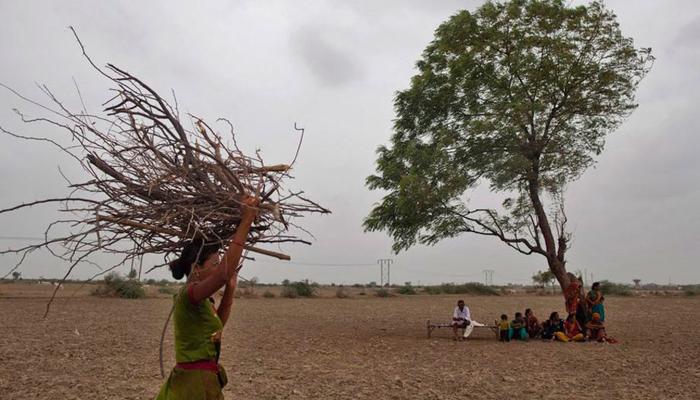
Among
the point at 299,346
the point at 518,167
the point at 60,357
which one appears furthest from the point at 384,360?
the point at 518,167

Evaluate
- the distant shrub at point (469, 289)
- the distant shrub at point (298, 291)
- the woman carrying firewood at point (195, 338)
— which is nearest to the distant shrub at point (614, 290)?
the distant shrub at point (469, 289)

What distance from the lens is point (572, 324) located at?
52.6ft

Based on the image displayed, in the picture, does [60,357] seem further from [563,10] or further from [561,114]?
[563,10]

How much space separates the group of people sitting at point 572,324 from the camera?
15.7 metres

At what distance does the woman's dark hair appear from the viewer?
346 cm

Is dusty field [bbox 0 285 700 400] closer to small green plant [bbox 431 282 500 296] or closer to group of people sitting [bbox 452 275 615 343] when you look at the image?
group of people sitting [bbox 452 275 615 343]

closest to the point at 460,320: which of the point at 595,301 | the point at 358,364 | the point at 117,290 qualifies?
the point at 595,301

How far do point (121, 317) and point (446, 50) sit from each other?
1580cm

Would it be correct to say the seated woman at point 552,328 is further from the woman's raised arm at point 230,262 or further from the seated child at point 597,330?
the woman's raised arm at point 230,262

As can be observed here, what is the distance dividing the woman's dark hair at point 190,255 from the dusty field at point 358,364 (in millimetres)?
5445

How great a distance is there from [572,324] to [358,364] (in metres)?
7.61

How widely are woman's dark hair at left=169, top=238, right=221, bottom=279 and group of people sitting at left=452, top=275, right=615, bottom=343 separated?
14006 mm

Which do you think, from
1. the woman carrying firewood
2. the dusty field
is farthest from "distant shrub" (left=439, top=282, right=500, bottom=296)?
the woman carrying firewood

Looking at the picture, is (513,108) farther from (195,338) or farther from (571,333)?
(195,338)
